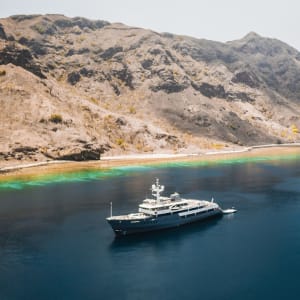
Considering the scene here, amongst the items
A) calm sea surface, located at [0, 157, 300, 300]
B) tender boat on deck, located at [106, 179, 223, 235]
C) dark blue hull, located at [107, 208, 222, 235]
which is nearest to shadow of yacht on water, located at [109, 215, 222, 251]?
calm sea surface, located at [0, 157, 300, 300]

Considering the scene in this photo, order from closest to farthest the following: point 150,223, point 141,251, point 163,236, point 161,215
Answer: point 141,251
point 163,236
point 150,223
point 161,215

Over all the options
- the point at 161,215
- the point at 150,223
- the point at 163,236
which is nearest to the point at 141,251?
the point at 163,236

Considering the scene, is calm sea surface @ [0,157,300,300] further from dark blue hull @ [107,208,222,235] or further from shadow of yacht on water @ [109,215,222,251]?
dark blue hull @ [107,208,222,235]

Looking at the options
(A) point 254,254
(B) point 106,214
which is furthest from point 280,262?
(B) point 106,214

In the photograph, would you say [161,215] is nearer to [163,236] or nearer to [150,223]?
[150,223]

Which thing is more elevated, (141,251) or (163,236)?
(163,236)

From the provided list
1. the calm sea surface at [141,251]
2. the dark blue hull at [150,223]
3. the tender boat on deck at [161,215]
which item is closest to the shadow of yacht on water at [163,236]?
the calm sea surface at [141,251]

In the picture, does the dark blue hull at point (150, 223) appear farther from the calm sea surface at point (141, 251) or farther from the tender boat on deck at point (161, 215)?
the calm sea surface at point (141, 251)
